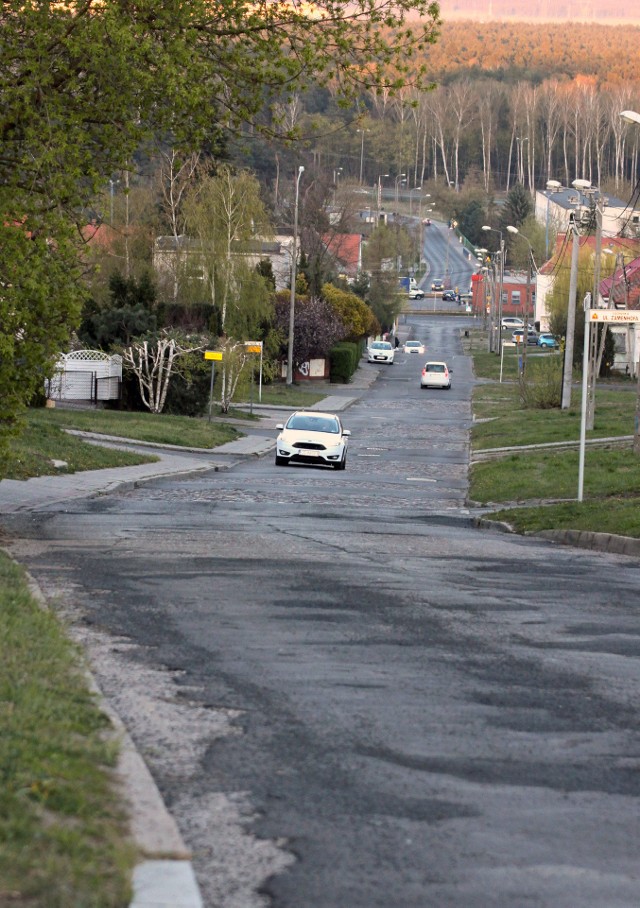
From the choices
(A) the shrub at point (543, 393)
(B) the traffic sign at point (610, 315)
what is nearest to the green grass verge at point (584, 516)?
(B) the traffic sign at point (610, 315)

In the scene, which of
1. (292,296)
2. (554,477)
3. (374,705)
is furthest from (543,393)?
(374,705)

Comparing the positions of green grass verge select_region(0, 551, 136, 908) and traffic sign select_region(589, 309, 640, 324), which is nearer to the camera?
green grass verge select_region(0, 551, 136, 908)

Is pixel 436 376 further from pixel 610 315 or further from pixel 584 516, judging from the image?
pixel 584 516

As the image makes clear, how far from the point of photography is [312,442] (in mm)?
35781

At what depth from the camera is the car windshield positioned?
3638cm

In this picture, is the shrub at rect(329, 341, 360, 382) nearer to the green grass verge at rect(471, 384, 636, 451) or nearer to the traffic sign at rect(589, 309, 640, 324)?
the green grass verge at rect(471, 384, 636, 451)

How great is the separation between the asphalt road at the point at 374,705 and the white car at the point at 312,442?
57.5 ft

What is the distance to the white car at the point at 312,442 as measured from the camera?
35719 mm

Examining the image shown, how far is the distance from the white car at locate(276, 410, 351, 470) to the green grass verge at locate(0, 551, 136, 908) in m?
27.4

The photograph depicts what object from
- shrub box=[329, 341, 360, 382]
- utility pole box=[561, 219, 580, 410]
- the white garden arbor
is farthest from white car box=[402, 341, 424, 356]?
the white garden arbor

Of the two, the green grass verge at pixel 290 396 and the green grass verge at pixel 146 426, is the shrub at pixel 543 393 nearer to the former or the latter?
the green grass verge at pixel 290 396

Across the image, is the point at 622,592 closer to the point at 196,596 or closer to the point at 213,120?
the point at 196,596

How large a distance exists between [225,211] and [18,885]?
6488 centimetres

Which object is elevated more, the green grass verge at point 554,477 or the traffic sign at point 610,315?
the traffic sign at point 610,315
